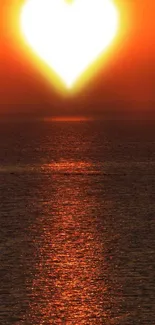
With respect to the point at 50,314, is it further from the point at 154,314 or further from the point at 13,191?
the point at 13,191

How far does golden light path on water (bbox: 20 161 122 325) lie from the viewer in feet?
41.8

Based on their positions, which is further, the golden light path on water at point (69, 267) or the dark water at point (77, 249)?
the dark water at point (77, 249)

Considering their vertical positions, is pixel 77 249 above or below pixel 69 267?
above

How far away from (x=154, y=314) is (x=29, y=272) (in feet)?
9.06

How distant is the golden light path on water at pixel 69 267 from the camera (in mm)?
12750

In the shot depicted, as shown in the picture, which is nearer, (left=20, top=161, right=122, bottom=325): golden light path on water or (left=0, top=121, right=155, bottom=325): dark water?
(left=20, top=161, right=122, bottom=325): golden light path on water

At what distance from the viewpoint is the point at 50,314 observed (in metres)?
12.7

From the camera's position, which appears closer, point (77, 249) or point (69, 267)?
point (69, 267)

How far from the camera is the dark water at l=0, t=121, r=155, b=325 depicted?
1293cm

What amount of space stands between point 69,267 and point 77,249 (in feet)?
5.13

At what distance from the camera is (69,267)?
15.3 metres

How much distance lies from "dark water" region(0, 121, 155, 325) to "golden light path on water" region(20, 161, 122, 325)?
12mm

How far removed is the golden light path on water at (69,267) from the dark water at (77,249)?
1 cm

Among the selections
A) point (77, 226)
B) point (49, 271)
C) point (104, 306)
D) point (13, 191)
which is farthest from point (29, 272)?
point (13, 191)
